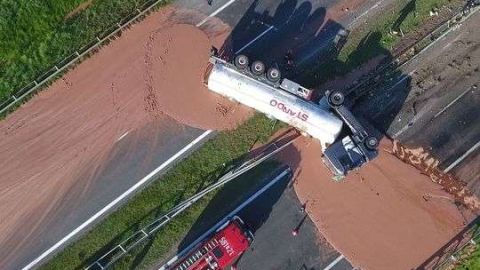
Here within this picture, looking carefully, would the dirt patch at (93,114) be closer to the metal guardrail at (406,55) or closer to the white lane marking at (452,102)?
the metal guardrail at (406,55)

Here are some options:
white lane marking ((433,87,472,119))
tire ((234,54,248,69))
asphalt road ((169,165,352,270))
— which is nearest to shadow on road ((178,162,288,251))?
asphalt road ((169,165,352,270))

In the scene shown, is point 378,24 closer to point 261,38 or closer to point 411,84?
point 411,84

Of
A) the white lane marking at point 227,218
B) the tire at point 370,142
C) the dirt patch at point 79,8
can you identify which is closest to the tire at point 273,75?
the white lane marking at point 227,218

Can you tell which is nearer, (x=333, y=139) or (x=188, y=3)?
(x=333, y=139)

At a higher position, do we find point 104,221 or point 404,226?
point 104,221

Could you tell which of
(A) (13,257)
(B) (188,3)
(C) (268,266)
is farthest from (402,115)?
(A) (13,257)

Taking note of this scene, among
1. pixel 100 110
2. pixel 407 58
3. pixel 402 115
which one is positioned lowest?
pixel 402 115
